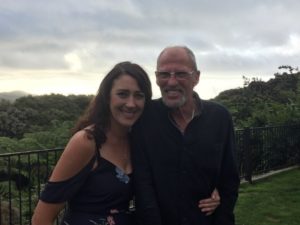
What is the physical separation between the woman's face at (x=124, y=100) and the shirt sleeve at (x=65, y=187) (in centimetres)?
31

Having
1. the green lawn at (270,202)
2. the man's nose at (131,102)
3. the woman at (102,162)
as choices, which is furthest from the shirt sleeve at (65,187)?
the green lawn at (270,202)

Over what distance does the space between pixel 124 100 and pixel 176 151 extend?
0.45 meters

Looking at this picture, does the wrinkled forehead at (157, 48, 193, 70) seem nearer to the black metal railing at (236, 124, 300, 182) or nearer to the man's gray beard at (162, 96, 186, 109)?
the man's gray beard at (162, 96, 186, 109)

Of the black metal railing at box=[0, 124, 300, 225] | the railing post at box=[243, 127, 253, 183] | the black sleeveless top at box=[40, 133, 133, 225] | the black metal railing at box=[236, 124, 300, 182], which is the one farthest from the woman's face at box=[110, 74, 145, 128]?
the railing post at box=[243, 127, 253, 183]

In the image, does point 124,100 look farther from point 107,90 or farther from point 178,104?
point 178,104

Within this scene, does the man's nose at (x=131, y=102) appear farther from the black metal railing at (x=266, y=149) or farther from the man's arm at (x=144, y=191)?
the black metal railing at (x=266, y=149)

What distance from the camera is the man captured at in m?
3.14

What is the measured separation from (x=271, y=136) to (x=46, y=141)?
228 inches

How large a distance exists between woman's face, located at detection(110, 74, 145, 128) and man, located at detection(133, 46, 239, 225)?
16cm

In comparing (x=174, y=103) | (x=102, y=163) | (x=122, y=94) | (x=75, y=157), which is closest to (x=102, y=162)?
(x=102, y=163)

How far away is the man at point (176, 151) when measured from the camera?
10.3ft

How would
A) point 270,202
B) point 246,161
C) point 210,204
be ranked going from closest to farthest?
point 210,204 → point 270,202 → point 246,161

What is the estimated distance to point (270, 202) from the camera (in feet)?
28.1

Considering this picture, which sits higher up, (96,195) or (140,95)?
(140,95)
